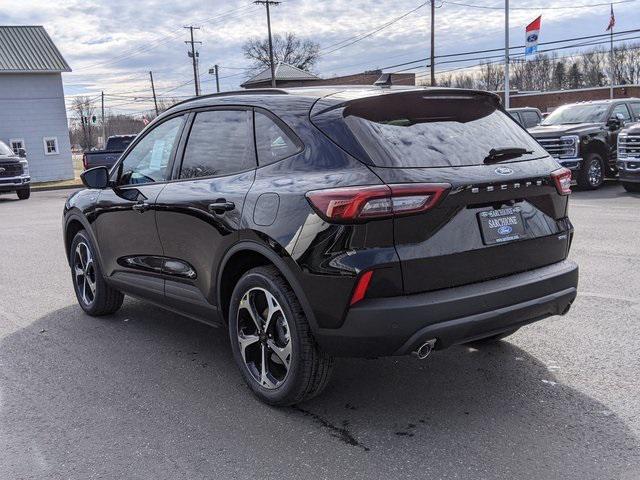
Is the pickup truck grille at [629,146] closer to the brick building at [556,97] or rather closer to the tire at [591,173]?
the tire at [591,173]

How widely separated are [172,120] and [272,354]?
6.50ft

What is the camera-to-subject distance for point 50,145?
3306 centimetres

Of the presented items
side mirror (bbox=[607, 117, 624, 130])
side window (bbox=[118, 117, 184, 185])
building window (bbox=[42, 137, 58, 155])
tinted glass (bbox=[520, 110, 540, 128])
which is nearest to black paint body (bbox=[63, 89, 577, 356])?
side window (bbox=[118, 117, 184, 185])

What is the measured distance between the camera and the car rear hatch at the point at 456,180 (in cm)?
319

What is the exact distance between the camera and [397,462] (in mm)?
3064

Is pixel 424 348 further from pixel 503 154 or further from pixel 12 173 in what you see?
pixel 12 173

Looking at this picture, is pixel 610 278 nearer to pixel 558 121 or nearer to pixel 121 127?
pixel 558 121

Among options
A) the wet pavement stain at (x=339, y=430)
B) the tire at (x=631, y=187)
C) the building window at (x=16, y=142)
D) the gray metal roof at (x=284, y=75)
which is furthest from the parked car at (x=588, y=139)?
the gray metal roof at (x=284, y=75)

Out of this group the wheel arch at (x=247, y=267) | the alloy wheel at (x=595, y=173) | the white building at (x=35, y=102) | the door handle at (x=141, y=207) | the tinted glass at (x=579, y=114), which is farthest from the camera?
the white building at (x=35, y=102)

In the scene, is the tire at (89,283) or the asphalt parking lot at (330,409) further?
the tire at (89,283)

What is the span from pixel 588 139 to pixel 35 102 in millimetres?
27333

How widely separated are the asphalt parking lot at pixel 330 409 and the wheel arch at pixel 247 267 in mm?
598

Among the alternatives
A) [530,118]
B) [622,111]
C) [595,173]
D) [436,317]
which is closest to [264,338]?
[436,317]

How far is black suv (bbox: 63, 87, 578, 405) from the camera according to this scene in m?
3.14
